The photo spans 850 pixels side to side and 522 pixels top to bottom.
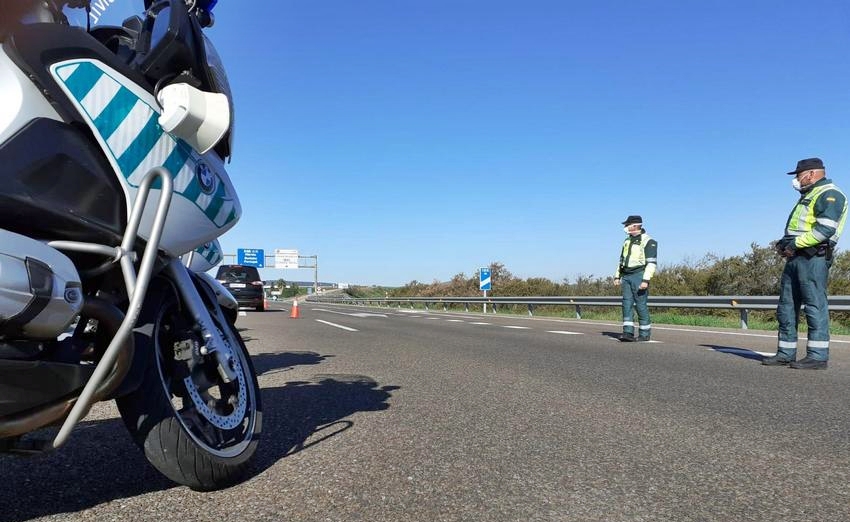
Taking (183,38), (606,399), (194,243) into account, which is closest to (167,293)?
(194,243)

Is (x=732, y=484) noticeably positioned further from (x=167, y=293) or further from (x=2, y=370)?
(x=2, y=370)

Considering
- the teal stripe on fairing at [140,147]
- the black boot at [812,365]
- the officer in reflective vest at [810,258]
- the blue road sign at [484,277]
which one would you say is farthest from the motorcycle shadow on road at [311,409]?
the blue road sign at [484,277]

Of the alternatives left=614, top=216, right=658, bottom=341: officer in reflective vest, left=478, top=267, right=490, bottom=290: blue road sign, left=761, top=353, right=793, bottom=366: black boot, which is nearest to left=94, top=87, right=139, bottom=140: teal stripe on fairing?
left=761, top=353, right=793, bottom=366: black boot

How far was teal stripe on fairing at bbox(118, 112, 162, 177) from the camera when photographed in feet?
6.31

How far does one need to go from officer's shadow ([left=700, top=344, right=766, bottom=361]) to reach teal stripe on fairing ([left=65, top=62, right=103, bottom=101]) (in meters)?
6.89

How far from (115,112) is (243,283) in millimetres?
Answer: 20453

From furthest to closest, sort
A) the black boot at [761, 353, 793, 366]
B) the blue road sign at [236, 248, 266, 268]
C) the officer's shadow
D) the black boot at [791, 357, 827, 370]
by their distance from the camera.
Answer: the blue road sign at [236, 248, 266, 268] → the officer's shadow → the black boot at [761, 353, 793, 366] → the black boot at [791, 357, 827, 370]

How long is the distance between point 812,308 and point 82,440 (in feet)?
21.4

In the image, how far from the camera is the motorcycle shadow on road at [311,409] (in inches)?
114

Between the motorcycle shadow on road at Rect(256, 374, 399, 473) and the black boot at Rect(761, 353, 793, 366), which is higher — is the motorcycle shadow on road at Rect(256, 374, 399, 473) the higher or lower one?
the lower one

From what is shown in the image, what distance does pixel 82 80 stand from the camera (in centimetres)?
185

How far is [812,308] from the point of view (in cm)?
591

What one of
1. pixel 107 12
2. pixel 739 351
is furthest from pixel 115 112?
pixel 739 351

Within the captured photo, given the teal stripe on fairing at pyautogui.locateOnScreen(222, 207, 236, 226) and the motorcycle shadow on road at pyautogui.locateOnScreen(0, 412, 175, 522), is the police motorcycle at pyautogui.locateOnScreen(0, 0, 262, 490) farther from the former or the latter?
the motorcycle shadow on road at pyautogui.locateOnScreen(0, 412, 175, 522)
